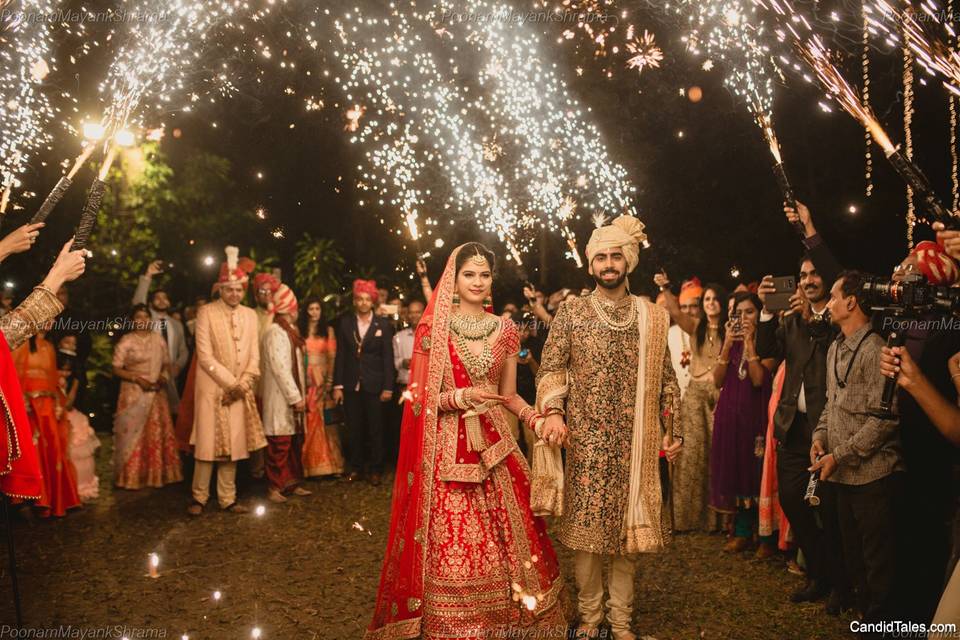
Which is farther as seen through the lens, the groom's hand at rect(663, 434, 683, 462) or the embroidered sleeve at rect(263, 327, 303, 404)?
the embroidered sleeve at rect(263, 327, 303, 404)

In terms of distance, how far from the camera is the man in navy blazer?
8102 mm

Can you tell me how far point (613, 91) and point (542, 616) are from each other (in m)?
9.76

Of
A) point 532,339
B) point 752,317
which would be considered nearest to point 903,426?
point 752,317

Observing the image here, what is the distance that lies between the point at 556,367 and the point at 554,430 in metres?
0.41

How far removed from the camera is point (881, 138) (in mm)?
3936

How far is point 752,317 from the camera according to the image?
17.5 feet

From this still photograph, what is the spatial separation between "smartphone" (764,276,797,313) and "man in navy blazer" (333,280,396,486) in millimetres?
4494

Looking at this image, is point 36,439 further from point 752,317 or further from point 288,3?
point 288,3

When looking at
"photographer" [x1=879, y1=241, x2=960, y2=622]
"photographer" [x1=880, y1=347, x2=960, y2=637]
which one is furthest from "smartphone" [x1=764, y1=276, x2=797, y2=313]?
"photographer" [x1=880, y1=347, x2=960, y2=637]

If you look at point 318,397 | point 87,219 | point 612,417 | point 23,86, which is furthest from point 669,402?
point 23,86

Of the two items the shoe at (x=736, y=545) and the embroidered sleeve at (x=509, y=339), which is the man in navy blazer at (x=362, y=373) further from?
the embroidered sleeve at (x=509, y=339)

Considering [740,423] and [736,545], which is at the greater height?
[740,423]

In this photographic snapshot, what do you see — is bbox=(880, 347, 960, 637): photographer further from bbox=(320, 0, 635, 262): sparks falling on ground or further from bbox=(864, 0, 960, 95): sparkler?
bbox=(320, 0, 635, 262): sparks falling on ground

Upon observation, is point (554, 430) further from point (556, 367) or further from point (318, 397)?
point (318, 397)
